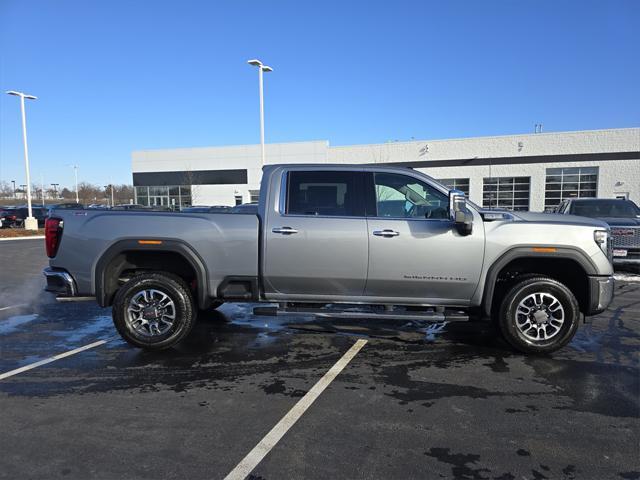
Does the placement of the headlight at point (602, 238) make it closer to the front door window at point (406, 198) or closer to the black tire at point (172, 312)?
the front door window at point (406, 198)

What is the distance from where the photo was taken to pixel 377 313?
16.3ft

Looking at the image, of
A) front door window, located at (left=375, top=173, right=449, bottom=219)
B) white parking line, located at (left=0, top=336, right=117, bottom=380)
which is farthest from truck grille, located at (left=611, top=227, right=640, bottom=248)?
white parking line, located at (left=0, top=336, right=117, bottom=380)

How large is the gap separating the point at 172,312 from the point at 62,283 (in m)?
1.26

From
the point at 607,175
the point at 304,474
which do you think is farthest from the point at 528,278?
the point at 607,175

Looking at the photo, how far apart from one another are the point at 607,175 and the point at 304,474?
38.8 m

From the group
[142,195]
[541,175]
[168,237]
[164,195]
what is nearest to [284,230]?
[168,237]

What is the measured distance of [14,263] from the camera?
13.8 metres

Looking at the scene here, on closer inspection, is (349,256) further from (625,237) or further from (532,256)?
(625,237)

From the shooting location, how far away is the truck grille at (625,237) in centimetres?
966

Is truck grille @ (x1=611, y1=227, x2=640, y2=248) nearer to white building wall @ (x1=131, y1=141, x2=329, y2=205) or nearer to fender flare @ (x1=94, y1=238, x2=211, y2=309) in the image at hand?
fender flare @ (x1=94, y1=238, x2=211, y2=309)

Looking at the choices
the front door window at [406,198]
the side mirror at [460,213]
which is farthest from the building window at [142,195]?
the side mirror at [460,213]

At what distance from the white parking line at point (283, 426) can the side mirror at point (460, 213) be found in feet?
6.04

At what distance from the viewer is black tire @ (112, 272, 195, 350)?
16.7ft

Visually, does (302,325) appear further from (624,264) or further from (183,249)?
(624,264)
